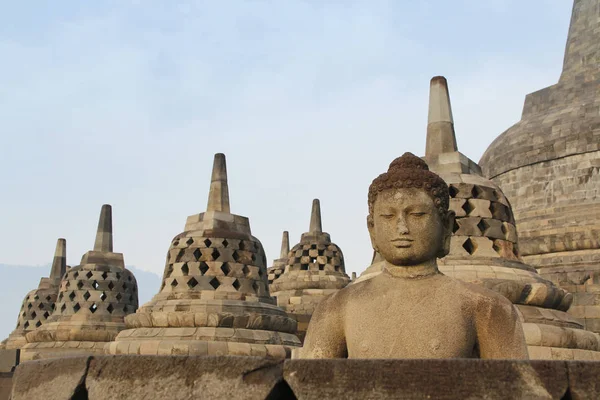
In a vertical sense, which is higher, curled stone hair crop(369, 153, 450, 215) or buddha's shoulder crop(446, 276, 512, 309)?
curled stone hair crop(369, 153, 450, 215)

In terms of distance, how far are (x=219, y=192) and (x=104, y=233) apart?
5.74m

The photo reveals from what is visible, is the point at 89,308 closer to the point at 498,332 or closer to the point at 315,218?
the point at 315,218

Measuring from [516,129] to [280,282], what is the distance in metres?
7.98

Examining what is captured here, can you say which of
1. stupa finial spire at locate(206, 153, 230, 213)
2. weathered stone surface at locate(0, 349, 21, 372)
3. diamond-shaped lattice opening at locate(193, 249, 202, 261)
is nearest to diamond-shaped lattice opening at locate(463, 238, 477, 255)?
diamond-shaped lattice opening at locate(193, 249, 202, 261)

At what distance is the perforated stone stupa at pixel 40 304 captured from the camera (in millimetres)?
22141

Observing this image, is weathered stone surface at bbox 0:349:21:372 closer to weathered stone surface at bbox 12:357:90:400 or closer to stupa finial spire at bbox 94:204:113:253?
stupa finial spire at bbox 94:204:113:253

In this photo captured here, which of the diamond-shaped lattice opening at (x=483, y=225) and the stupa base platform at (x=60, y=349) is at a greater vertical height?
the diamond-shaped lattice opening at (x=483, y=225)

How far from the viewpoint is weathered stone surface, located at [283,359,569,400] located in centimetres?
255

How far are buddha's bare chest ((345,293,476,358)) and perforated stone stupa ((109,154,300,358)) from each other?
7404 millimetres

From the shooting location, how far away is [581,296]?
14578mm

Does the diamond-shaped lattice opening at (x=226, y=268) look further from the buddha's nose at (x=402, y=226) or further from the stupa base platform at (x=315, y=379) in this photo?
the stupa base platform at (x=315, y=379)

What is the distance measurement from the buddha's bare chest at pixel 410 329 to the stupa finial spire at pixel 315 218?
1886cm

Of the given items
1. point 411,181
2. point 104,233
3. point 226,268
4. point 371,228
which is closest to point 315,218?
point 104,233

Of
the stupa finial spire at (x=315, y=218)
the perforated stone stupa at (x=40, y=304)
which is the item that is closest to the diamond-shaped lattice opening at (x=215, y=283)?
the stupa finial spire at (x=315, y=218)
